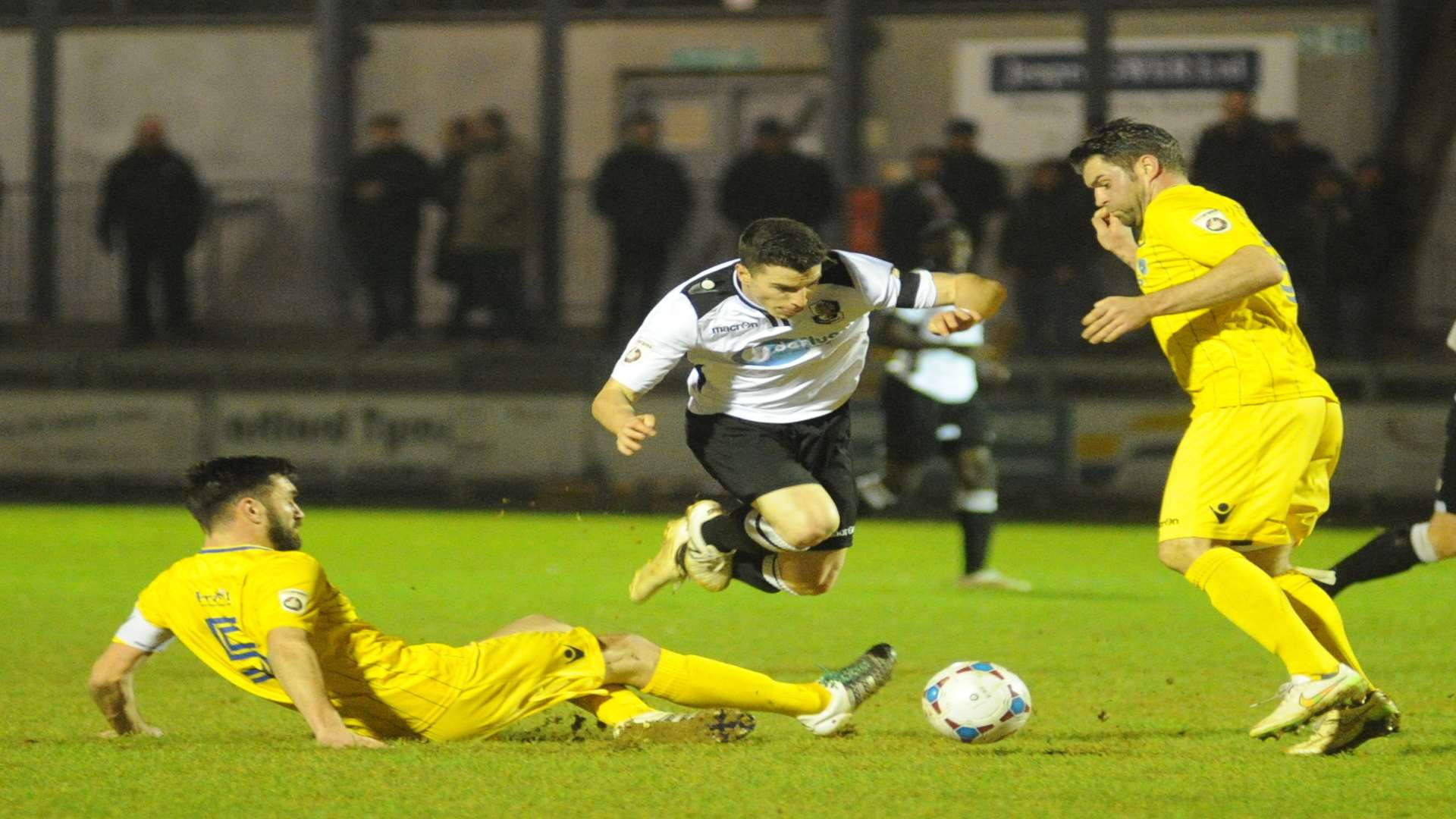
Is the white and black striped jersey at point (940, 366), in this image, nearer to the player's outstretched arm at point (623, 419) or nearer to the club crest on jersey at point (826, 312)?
the club crest on jersey at point (826, 312)

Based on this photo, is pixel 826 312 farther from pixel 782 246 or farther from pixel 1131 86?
pixel 1131 86

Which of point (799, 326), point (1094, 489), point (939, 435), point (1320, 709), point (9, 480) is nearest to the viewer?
point (1320, 709)

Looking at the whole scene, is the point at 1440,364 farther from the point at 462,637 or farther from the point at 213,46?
the point at 213,46

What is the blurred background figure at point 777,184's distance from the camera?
1548cm

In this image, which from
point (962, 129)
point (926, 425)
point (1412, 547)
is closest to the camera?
point (1412, 547)

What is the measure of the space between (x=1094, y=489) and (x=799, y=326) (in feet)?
28.4

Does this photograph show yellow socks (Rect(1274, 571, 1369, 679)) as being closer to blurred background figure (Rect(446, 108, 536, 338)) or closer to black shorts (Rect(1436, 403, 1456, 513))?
black shorts (Rect(1436, 403, 1456, 513))

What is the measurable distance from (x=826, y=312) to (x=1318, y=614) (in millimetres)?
1822

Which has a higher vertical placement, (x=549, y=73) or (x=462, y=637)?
(x=549, y=73)

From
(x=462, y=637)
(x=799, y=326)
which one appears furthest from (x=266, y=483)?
(x=462, y=637)

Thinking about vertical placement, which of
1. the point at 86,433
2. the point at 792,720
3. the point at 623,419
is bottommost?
the point at 86,433

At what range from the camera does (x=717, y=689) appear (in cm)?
596

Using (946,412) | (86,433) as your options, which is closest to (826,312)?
(946,412)

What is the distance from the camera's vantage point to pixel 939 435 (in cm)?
1034
